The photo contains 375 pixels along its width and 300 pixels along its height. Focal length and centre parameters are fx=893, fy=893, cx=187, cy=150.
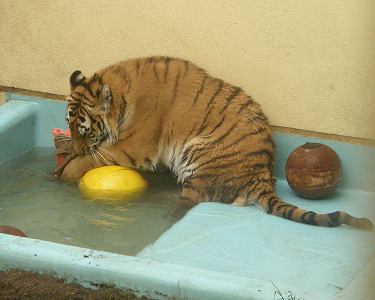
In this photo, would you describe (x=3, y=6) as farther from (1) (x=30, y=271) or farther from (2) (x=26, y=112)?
(1) (x=30, y=271)

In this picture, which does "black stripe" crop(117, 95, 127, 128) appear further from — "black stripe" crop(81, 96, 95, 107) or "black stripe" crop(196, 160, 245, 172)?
"black stripe" crop(196, 160, 245, 172)

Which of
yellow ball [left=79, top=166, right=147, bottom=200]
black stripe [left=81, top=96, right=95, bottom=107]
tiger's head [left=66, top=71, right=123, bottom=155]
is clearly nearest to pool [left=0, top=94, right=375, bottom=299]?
yellow ball [left=79, top=166, right=147, bottom=200]

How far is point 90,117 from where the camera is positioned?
19.7ft

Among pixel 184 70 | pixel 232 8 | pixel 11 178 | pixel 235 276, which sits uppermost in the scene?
pixel 232 8

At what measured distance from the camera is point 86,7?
6441 mm

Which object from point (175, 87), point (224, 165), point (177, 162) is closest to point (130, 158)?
point (177, 162)

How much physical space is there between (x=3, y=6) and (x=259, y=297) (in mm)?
3639

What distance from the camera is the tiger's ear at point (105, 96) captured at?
19.3 ft

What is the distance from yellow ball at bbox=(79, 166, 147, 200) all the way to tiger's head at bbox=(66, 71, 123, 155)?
0.65ft

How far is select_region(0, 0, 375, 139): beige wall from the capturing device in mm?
5695

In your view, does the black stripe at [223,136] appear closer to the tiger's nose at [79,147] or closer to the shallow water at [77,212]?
the shallow water at [77,212]

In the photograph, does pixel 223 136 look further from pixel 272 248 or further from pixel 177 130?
pixel 272 248

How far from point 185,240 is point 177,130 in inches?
42.7

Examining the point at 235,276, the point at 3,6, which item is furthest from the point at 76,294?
the point at 3,6
